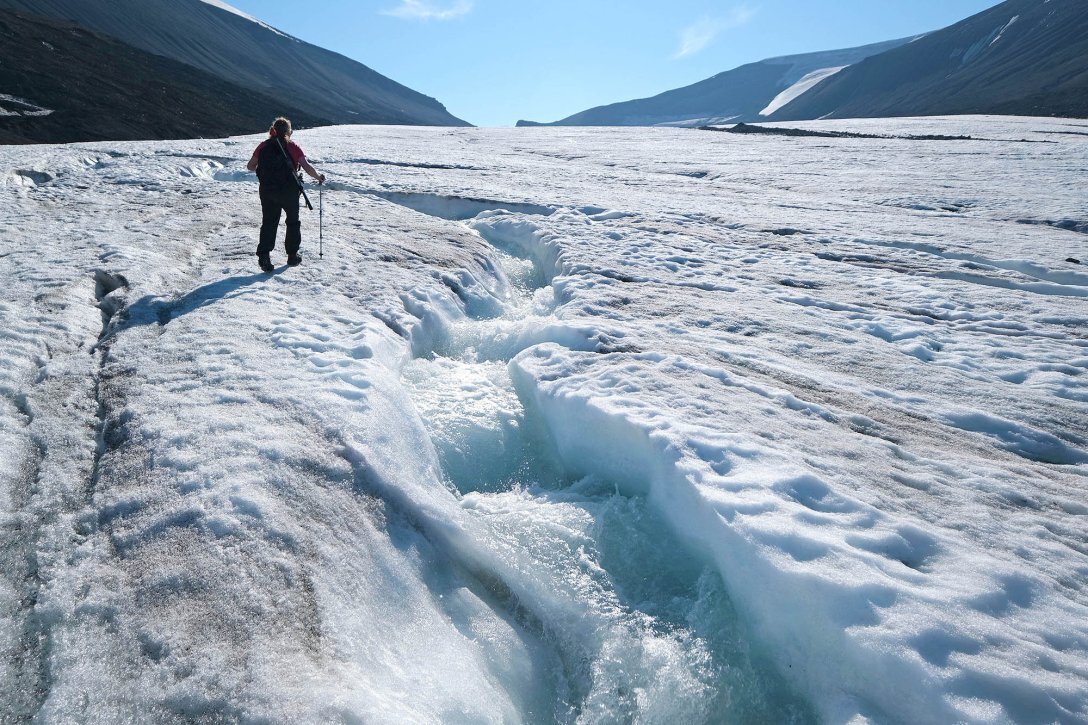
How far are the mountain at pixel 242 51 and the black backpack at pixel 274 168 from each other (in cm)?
5727

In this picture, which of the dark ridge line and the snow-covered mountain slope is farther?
the dark ridge line

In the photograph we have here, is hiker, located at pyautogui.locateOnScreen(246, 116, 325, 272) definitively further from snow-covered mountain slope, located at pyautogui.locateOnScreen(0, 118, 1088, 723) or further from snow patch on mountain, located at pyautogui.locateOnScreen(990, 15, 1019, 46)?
snow patch on mountain, located at pyautogui.locateOnScreen(990, 15, 1019, 46)

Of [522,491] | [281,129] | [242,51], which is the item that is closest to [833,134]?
[281,129]

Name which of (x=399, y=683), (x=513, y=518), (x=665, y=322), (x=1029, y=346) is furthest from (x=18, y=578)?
(x=1029, y=346)

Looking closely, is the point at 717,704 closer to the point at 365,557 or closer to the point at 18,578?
the point at 365,557

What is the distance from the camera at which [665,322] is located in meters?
6.37

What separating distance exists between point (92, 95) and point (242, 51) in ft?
262

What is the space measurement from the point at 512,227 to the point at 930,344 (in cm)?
715

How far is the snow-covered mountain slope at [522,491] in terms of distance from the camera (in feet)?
7.77

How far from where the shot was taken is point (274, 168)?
21.2 feet

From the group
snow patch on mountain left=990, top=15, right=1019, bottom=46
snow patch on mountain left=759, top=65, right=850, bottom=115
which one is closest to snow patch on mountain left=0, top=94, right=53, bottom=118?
snow patch on mountain left=990, top=15, right=1019, bottom=46

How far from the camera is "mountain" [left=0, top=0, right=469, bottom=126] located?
239 ft

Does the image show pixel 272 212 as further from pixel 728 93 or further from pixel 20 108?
pixel 728 93

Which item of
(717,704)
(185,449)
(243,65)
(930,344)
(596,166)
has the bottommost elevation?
(717,704)
